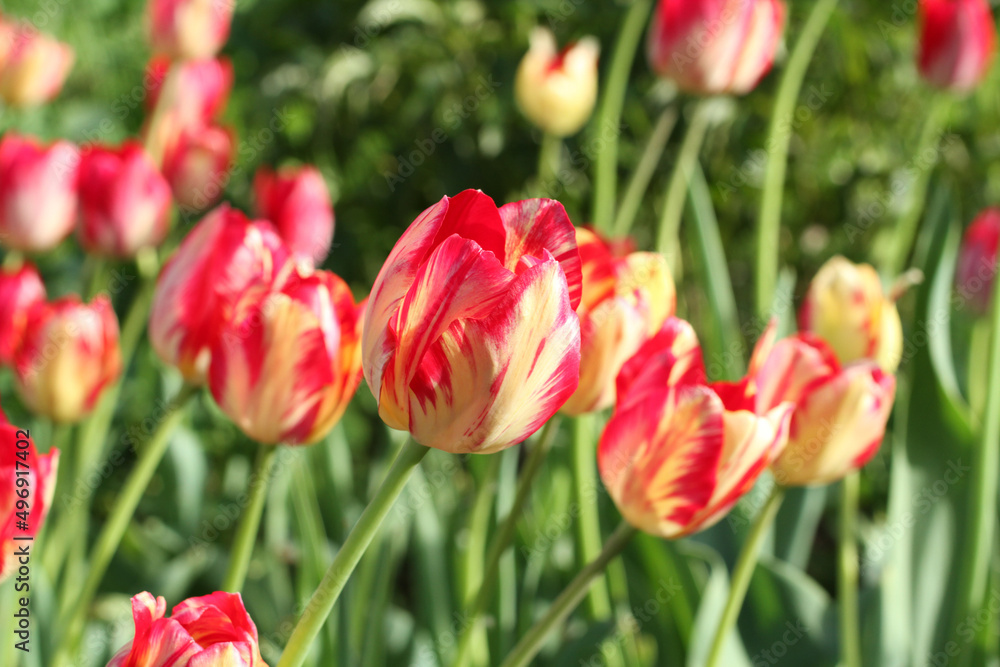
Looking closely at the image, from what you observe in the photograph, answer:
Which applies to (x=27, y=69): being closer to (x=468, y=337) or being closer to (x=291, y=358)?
(x=291, y=358)

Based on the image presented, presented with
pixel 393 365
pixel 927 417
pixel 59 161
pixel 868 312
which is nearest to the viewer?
pixel 393 365

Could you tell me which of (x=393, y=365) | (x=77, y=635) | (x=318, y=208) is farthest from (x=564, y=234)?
(x=318, y=208)

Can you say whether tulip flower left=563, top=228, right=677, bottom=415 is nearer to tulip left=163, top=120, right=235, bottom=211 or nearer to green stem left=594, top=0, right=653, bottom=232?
green stem left=594, top=0, right=653, bottom=232

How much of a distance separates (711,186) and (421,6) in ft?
2.16

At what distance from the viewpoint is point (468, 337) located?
32 cm

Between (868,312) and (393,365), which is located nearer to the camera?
(393,365)

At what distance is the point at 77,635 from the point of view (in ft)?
2.39

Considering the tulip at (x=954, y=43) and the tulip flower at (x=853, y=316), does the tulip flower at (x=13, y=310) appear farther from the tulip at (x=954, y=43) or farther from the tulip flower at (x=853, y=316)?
the tulip at (x=954, y=43)

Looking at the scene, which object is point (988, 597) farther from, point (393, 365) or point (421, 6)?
point (421, 6)

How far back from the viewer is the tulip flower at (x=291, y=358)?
458 millimetres

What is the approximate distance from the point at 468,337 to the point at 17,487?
20 cm

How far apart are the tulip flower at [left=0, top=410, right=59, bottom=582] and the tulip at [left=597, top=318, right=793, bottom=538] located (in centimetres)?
26

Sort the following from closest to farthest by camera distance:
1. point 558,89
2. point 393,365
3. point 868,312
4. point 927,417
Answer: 1. point 393,365
2. point 868,312
3. point 927,417
4. point 558,89

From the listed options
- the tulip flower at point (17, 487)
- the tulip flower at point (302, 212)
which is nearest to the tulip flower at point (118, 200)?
the tulip flower at point (302, 212)
